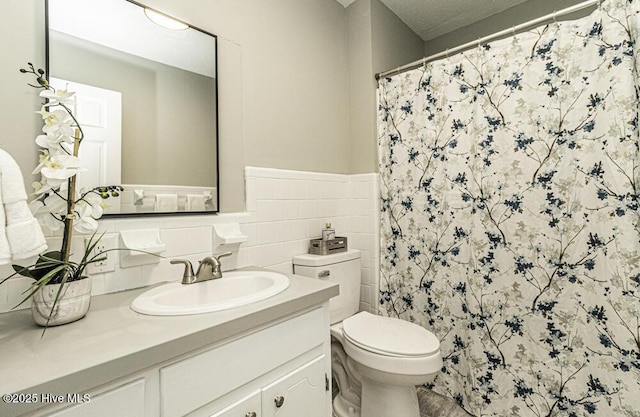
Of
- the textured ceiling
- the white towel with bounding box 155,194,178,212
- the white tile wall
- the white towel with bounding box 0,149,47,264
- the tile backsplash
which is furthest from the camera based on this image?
the textured ceiling

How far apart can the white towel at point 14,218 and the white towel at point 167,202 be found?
459 mm

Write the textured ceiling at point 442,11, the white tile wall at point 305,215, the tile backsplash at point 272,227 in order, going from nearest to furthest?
the tile backsplash at point 272,227 < the white tile wall at point 305,215 < the textured ceiling at point 442,11

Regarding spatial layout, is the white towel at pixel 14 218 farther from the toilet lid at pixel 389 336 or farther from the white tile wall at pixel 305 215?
the toilet lid at pixel 389 336

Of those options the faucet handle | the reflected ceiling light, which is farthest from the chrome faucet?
the reflected ceiling light

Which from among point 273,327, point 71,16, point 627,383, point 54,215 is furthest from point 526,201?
point 71,16

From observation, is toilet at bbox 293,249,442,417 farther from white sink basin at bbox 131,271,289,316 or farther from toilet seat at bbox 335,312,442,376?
white sink basin at bbox 131,271,289,316

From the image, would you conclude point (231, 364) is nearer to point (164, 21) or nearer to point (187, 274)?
point (187, 274)

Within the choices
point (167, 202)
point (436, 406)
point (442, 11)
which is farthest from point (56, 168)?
point (442, 11)

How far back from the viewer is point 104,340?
651mm

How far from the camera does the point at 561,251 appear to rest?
4.23ft

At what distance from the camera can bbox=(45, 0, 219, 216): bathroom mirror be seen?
98 centimetres

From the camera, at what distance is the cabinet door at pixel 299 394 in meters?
0.88

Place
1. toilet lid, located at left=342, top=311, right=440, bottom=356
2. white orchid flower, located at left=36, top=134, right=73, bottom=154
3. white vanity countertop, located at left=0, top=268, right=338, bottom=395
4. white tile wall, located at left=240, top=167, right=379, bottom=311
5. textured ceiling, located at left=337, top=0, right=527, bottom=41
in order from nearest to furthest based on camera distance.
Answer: white vanity countertop, located at left=0, top=268, right=338, bottom=395 < white orchid flower, located at left=36, top=134, right=73, bottom=154 < toilet lid, located at left=342, top=311, right=440, bottom=356 < white tile wall, located at left=240, top=167, right=379, bottom=311 < textured ceiling, located at left=337, top=0, right=527, bottom=41

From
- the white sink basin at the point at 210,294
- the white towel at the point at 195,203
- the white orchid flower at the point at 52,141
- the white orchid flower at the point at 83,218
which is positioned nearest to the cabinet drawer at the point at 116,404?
the white sink basin at the point at 210,294
